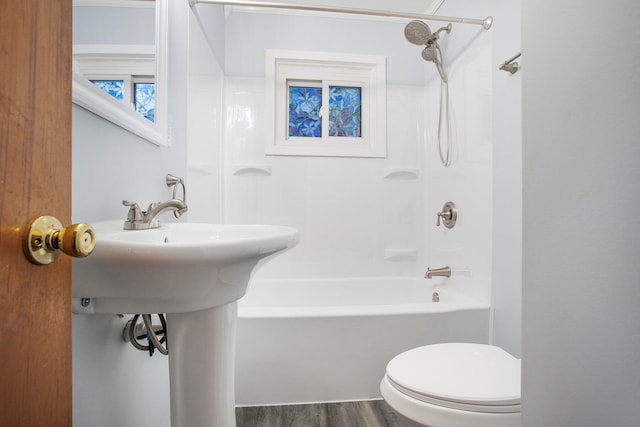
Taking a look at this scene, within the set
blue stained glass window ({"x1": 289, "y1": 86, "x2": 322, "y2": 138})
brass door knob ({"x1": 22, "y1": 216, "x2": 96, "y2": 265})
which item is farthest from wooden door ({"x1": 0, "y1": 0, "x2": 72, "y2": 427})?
blue stained glass window ({"x1": 289, "y1": 86, "x2": 322, "y2": 138})

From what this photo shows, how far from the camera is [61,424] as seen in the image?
0.30 metres

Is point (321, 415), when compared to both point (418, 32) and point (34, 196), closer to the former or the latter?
point (34, 196)

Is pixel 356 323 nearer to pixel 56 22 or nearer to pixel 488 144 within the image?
pixel 488 144

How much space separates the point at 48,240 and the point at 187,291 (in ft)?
0.86

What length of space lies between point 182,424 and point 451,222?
5.40 ft

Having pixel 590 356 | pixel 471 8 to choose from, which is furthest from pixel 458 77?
pixel 590 356

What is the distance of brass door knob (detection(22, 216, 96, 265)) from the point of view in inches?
10.3

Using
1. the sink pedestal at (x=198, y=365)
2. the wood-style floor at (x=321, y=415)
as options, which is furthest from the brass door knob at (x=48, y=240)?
the wood-style floor at (x=321, y=415)

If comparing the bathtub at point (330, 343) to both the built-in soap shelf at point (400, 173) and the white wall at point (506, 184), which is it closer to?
the white wall at point (506, 184)

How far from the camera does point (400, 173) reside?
7.24 ft

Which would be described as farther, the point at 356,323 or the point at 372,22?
the point at 372,22

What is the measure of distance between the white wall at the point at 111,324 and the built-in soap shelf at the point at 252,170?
0.94 m

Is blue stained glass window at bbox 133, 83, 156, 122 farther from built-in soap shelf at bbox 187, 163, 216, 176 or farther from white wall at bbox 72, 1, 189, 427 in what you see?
built-in soap shelf at bbox 187, 163, 216, 176

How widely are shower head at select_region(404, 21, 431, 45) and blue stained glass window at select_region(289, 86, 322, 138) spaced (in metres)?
0.75
